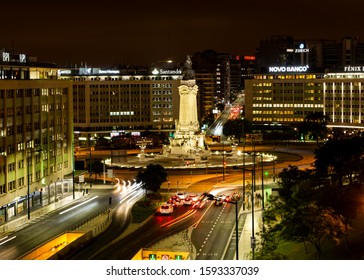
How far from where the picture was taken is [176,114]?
429 ft

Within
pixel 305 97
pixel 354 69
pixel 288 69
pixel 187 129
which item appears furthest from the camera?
pixel 288 69

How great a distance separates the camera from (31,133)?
5553 cm

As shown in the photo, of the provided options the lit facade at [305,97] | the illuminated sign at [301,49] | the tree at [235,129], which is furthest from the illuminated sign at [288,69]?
the illuminated sign at [301,49]

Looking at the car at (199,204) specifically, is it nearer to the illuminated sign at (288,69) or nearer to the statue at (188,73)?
the statue at (188,73)

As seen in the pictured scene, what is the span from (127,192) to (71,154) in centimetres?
714

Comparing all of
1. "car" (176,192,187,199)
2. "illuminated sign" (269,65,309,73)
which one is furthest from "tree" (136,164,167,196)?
"illuminated sign" (269,65,309,73)

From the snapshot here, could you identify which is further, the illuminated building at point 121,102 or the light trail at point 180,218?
the illuminated building at point 121,102

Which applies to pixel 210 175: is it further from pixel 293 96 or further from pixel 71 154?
pixel 293 96

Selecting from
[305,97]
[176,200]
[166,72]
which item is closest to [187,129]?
[176,200]

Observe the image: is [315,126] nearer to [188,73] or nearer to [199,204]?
[188,73]

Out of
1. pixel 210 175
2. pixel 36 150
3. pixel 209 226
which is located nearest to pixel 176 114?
pixel 210 175

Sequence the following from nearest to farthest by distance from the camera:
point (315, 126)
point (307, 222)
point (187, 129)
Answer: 1. point (307, 222)
2. point (187, 129)
3. point (315, 126)

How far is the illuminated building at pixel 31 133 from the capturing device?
5053 cm

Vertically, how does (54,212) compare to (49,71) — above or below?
below
